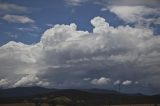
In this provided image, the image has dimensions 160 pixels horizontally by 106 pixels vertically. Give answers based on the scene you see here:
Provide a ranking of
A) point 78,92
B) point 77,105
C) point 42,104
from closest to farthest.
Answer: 1. point 42,104
2. point 77,105
3. point 78,92

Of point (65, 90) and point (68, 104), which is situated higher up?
point (65, 90)

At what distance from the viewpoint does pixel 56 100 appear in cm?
4781

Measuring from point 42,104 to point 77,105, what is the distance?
6857mm

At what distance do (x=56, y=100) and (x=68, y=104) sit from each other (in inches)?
73.1

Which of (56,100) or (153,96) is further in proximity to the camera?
(153,96)

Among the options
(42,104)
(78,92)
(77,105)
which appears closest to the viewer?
(42,104)

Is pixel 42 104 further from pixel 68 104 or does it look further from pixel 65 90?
pixel 65 90

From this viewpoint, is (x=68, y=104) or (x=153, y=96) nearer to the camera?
(x=68, y=104)

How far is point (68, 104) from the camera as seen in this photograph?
159ft

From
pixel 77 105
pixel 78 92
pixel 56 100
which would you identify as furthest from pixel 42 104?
pixel 78 92

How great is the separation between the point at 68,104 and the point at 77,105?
113 inches

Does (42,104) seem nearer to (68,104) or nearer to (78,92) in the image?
(68,104)

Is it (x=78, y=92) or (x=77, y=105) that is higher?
(x=78, y=92)

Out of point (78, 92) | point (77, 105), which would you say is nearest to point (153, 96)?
point (78, 92)
